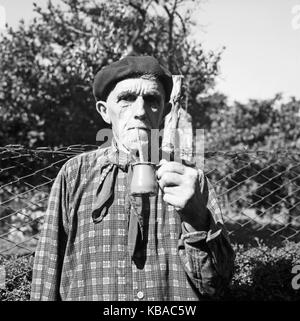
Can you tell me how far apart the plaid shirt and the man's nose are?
0.81ft

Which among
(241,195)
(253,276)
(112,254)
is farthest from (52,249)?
(241,195)

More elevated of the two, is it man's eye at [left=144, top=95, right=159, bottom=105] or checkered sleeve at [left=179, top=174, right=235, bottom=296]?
man's eye at [left=144, top=95, right=159, bottom=105]

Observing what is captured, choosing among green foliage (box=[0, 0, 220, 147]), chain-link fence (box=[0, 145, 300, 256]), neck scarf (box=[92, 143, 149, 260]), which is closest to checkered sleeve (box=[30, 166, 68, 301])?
neck scarf (box=[92, 143, 149, 260])

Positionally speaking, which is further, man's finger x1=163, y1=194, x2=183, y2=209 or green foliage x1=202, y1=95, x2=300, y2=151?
green foliage x1=202, y1=95, x2=300, y2=151

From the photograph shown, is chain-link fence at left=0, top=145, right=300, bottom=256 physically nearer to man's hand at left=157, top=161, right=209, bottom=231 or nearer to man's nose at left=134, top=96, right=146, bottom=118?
man's nose at left=134, top=96, right=146, bottom=118

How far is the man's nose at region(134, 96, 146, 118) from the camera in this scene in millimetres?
1909

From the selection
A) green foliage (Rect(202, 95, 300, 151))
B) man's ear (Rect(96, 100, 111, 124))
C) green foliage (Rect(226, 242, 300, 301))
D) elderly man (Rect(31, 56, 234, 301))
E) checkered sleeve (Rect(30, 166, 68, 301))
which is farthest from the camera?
green foliage (Rect(202, 95, 300, 151))

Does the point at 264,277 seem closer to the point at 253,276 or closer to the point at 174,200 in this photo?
the point at 253,276

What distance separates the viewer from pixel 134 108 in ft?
6.35

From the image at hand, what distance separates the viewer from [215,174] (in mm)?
5664

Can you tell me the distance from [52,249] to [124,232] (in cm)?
28

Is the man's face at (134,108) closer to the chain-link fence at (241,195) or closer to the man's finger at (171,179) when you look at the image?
the man's finger at (171,179)

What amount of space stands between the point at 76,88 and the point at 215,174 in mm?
1868

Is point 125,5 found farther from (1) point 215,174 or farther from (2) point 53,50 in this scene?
(1) point 215,174
